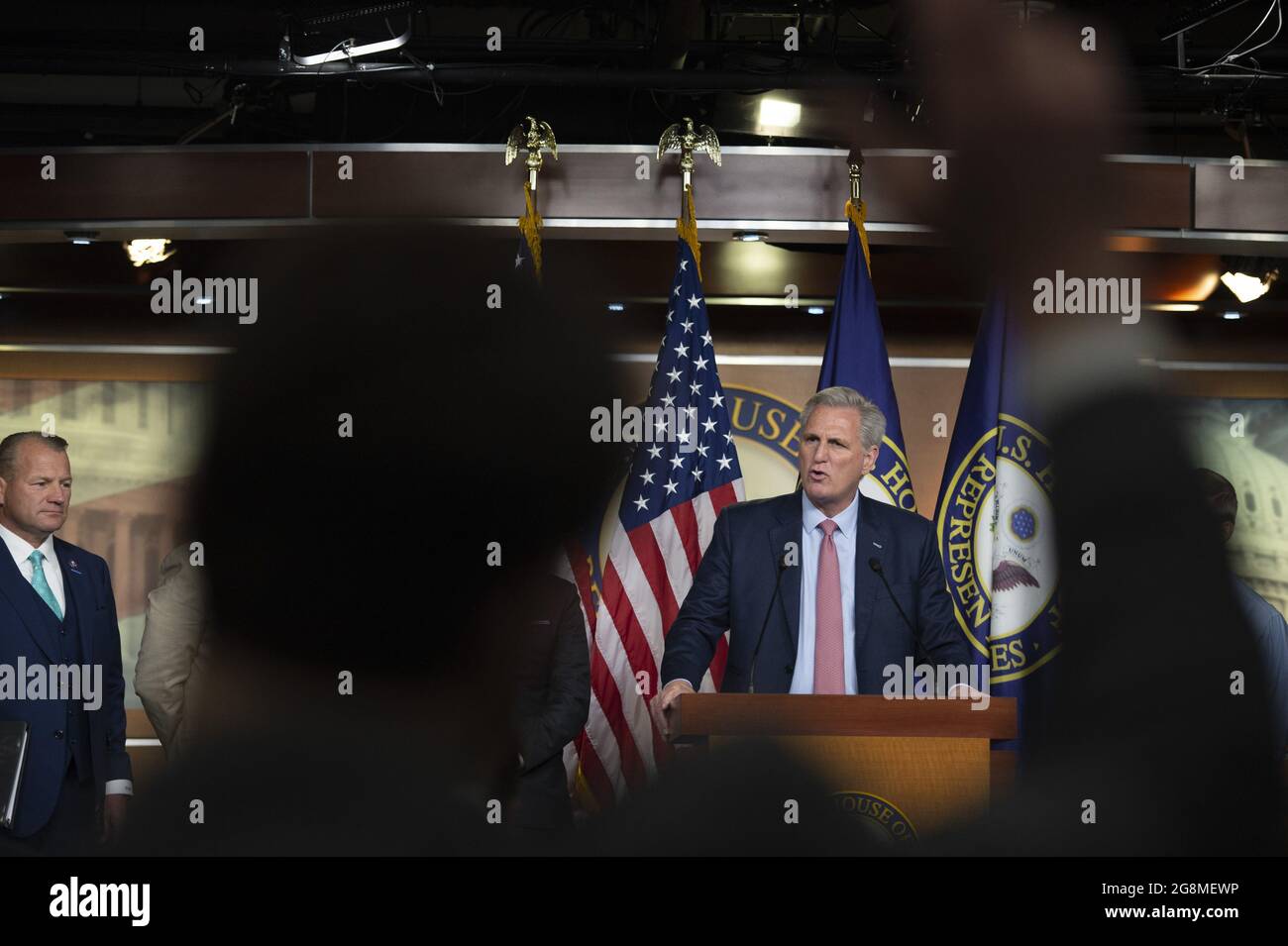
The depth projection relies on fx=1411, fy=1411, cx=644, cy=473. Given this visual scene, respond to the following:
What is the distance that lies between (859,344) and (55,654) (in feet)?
8.90

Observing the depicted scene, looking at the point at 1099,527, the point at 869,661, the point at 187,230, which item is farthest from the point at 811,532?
the point at 187,230

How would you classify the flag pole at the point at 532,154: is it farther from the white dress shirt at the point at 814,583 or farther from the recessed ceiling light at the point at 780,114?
the white dress shirt at the point at 814,583

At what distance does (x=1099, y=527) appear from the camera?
277 centimetres

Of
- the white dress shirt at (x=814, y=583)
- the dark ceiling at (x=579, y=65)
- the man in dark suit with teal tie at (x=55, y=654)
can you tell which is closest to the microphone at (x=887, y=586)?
the white dress shirt at (x=814, y=583)

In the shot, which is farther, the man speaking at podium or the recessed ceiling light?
the recessed ceiling light

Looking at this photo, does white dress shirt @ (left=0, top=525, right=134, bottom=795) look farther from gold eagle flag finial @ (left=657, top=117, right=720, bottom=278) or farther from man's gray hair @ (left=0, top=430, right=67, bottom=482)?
gold eagle flag finial @ (left=657, top=117, right=720, bottom=278)

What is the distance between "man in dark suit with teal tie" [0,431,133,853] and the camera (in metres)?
3.43

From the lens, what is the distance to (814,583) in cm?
363

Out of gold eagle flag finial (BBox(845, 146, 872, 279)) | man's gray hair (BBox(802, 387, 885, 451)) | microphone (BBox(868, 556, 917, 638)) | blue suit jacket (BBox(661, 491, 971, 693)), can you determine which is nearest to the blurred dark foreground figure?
microphone (BBox(868, 556, 917, 638))

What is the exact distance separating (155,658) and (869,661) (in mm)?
2010

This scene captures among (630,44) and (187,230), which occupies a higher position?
(630,44)

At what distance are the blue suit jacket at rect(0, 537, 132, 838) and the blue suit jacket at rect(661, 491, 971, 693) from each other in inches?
56.2

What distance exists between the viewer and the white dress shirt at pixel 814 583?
11.7ft
